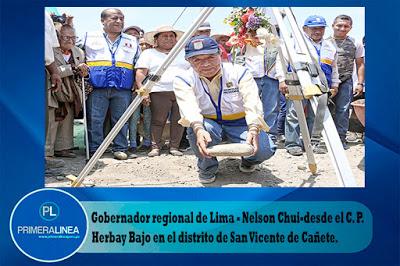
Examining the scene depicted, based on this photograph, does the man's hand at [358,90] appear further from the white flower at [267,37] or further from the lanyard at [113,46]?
the lanyard at [113,46]

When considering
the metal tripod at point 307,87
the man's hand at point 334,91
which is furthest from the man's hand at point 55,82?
the man's hand at point 334,91

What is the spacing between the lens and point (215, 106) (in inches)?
124

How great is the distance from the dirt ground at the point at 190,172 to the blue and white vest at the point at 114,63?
388 millimetres

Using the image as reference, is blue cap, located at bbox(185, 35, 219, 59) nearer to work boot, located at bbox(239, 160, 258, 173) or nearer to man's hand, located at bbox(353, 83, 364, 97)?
work boot, located at bbox(239, 160, 258, 173)

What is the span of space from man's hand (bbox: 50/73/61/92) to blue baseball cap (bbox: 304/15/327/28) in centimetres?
114

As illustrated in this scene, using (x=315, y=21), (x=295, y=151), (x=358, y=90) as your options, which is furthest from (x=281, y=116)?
(x=315, y=21)

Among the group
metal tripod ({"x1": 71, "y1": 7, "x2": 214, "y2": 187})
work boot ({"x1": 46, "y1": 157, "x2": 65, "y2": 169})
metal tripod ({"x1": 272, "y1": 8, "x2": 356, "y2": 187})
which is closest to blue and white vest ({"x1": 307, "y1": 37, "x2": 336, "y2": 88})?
metal tripod ({"x1": 272, "y1": 8, "x2": 356, "y2": 187})

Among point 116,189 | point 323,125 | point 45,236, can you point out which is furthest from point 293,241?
point 45,236

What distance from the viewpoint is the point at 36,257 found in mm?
2822

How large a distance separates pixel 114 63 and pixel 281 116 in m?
0.87

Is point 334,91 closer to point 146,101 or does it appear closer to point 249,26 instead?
point 249,26

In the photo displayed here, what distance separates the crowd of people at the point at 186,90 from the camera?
2932 mm

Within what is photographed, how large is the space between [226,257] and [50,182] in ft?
2.75

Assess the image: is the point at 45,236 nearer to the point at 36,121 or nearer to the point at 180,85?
the point at 36,121
